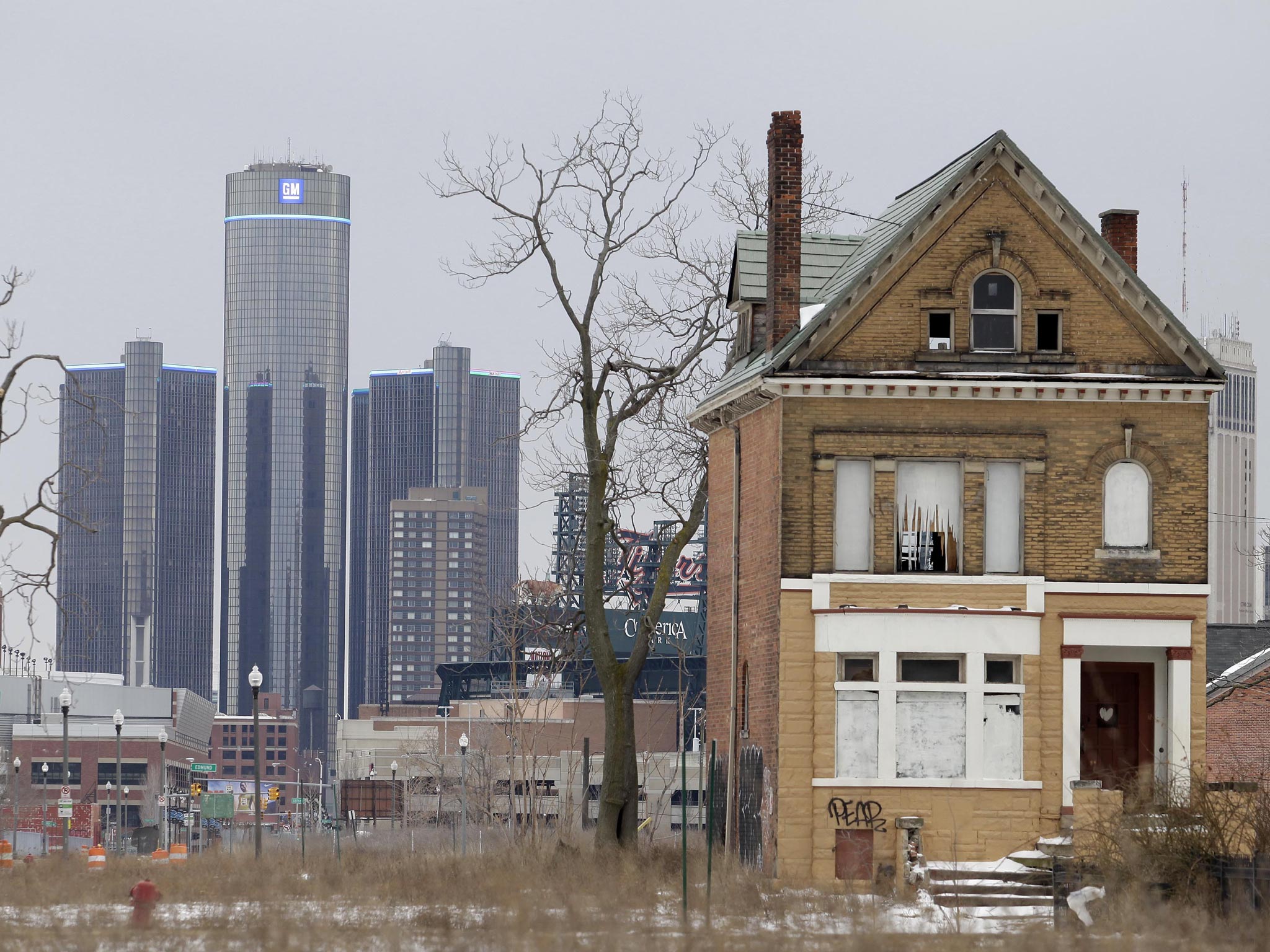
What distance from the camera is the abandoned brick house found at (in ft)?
115

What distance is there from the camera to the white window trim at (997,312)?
3628 centimetres

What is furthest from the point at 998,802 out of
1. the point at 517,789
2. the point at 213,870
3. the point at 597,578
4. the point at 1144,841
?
the point at 517,789

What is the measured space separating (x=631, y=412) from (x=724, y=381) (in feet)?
8.20

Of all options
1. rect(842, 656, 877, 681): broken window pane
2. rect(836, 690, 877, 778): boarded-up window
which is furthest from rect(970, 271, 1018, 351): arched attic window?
rect(836, 690, 877, 778): boarded-up window

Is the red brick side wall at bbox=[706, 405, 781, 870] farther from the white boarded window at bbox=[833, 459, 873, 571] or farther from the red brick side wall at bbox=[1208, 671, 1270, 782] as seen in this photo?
the red brick side wall at bbox=[1208, 671, 1270, 782]

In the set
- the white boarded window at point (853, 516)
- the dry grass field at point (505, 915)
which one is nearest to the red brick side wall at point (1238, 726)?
the white boarded window at point (853, 516)

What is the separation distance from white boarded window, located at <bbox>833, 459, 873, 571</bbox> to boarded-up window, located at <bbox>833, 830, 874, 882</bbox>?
4770 mm

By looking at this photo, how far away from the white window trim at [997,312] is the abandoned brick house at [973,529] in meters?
0.05

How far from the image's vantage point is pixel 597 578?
137ft

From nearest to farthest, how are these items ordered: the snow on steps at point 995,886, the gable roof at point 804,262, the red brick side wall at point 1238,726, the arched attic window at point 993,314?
the snow on steps at point 995,886
the arched attic window at point 993,314
the gable roof at point 804,262
the red brick side wall at point 1238,726

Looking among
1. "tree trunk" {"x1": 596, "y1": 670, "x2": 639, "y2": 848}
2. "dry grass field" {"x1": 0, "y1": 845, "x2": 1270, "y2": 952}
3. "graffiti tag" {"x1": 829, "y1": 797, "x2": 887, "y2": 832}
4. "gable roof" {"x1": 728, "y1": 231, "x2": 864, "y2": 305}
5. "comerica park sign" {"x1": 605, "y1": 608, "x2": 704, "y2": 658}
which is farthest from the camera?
"comerica park sign" {"x1": 605, "y1": 608, "x2": 704, "y2": 658}

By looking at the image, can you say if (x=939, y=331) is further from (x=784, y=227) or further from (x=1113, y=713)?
(x=1113, y=713)

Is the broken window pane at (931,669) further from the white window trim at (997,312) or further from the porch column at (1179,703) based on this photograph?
the white window trim at (997,312)

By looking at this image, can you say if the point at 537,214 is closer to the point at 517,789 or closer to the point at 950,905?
the point at 950,905
